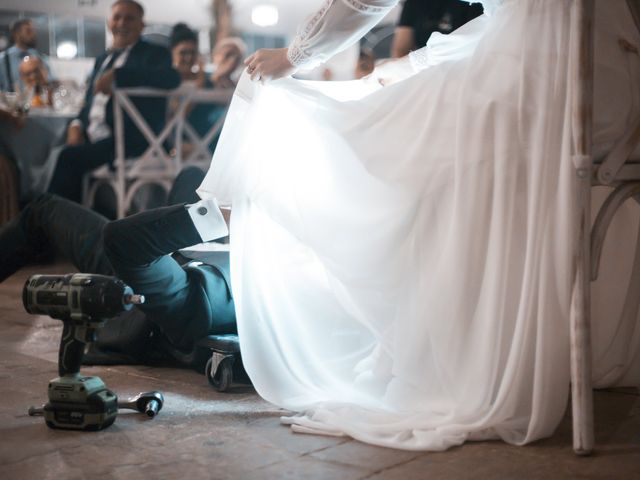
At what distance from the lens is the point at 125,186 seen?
4.70 m

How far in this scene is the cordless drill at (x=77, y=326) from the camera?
5.72ft

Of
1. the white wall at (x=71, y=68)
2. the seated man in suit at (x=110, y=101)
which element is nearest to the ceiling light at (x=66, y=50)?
Answer: the white wall at (x=71, y=68)

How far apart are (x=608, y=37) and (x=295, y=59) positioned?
63 centimetres

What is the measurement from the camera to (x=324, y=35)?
182 cm

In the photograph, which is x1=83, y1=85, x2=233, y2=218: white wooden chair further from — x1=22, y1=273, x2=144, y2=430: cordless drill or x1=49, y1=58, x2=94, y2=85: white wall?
x1=49, y1=58, x2=94, y2=85: white wall

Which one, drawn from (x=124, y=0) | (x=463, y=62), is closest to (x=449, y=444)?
(x=463, y=62)

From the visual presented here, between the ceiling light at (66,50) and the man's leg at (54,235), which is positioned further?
the ceiling light at (66,50)

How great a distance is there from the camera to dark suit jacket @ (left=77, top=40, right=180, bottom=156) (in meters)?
4.52

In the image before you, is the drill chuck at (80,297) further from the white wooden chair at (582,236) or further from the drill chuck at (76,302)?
the white wooden chair at (582,236)

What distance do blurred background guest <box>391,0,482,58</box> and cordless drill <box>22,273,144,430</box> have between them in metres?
1.91

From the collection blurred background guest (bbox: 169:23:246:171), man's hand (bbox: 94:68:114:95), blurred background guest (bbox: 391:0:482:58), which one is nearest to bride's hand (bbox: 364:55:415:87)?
blurred background guest (bbox: 391:0:482:58)

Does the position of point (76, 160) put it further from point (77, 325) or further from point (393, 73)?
point (77, 325)

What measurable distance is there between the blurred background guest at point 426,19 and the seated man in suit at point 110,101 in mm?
1592

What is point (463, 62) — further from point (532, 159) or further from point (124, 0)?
point (124, 0)
